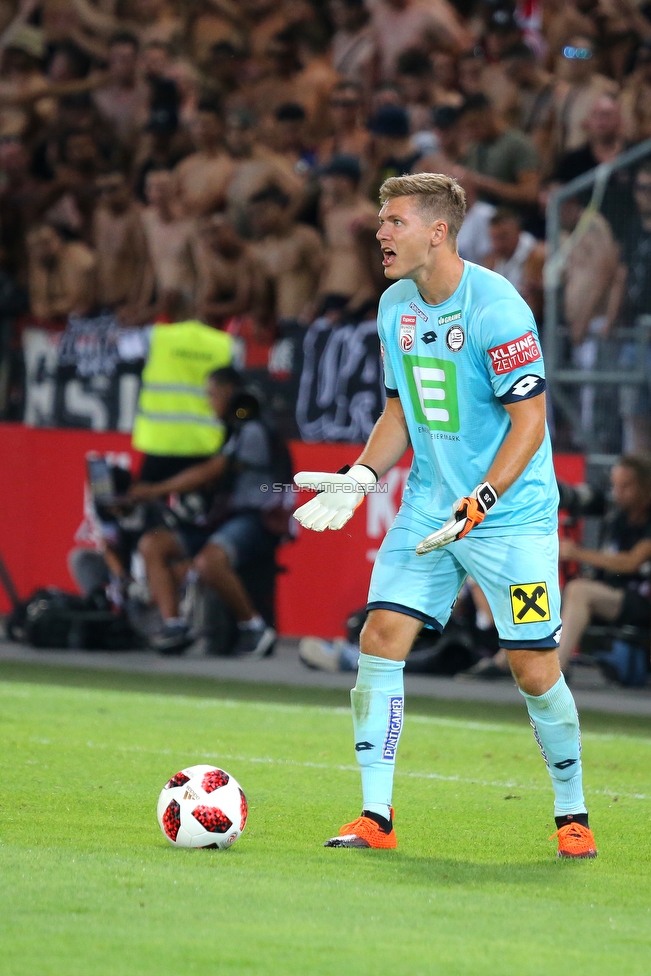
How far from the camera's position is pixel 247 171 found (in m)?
15.6

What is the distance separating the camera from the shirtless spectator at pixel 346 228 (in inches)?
563

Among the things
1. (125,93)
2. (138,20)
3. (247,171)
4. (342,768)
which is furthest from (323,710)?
(138,20)

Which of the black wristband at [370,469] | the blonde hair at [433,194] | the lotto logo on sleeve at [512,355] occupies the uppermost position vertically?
the blonde hair at [433,194]

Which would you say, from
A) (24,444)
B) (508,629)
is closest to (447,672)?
(24,444)

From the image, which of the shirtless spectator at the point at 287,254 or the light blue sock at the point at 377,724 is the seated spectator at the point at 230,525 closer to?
the shirtless spectator at the point at 287,254

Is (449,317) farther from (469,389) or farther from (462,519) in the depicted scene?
(462,519)

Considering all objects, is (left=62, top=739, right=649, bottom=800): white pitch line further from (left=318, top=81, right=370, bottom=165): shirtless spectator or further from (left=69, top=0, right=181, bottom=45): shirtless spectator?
(left=69, top=0, right=181, bottom=45): shirtless spectator

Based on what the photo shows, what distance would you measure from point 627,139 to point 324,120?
388 cm

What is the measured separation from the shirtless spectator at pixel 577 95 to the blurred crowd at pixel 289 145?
18mm

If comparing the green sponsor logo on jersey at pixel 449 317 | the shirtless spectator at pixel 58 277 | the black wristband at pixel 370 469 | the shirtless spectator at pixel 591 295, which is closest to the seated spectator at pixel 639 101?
the shirtless spectator at pixel 591 295

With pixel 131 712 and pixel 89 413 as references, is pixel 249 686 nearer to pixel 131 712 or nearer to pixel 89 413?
pixel 131 712

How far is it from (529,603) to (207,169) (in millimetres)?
11108

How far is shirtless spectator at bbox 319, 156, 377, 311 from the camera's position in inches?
563

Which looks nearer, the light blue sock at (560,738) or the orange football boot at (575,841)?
the light blue sock at (560,738)
